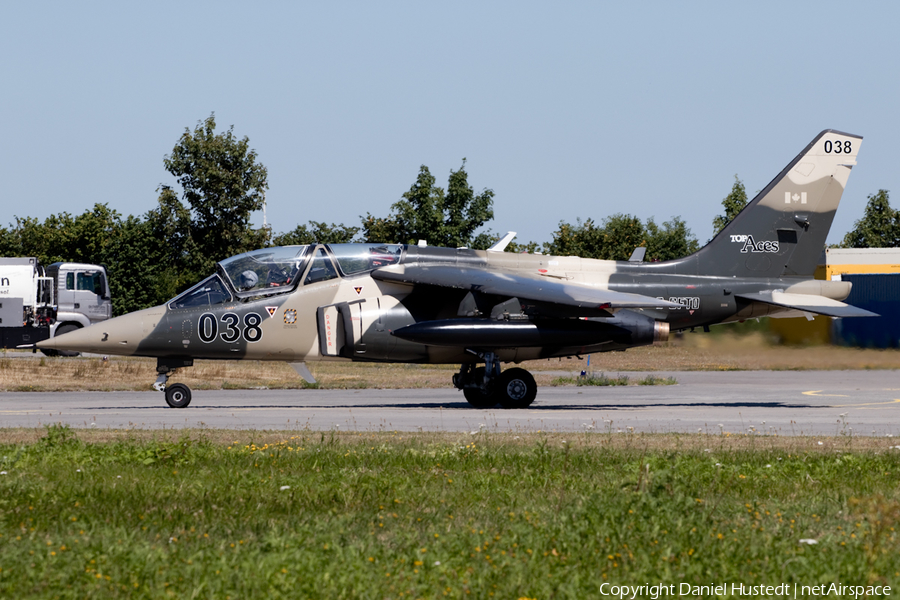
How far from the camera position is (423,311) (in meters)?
17.8

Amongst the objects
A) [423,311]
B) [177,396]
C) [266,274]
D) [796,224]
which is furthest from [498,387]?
[796,224]

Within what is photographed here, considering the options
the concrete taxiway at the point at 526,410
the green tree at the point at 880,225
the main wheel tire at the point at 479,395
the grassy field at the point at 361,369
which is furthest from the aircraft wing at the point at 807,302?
the green tree at the point at 880,225

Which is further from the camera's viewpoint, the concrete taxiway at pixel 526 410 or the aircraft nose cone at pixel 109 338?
the aircraft nose cone at pixel 109 338

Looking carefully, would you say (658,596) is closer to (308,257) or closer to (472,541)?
(472,541)

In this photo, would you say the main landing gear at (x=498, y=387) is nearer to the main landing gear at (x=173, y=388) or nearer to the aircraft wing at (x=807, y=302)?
the aircraft wing at (x=807, y=302)

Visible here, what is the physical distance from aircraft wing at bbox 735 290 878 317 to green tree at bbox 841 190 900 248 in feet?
216

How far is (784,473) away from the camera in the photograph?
29.9ft

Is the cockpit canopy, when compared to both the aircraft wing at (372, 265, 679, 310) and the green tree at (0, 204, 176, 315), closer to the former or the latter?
the aircraft wing at (372, 265, 679, 310)

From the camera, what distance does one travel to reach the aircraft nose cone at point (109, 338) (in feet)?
55.6

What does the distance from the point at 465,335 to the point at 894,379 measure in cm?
1599

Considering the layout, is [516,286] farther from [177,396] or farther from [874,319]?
[874,319]

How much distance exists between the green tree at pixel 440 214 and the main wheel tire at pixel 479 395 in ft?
86.6

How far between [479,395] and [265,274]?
4.74m

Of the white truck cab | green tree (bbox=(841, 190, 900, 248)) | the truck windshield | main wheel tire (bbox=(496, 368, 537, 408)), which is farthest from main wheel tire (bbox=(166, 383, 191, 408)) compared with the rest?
green tree (bbox=(841, 190, 900, 248))
